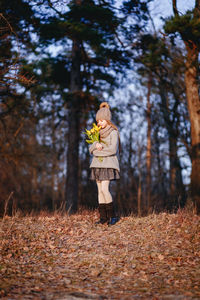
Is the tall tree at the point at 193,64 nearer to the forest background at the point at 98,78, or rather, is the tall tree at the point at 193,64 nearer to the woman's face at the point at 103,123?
the forest background at the point at 98,78

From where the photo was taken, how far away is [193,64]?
974 cm

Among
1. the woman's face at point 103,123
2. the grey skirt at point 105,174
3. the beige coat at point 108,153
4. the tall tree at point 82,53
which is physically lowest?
the grey skirt at point 105,174

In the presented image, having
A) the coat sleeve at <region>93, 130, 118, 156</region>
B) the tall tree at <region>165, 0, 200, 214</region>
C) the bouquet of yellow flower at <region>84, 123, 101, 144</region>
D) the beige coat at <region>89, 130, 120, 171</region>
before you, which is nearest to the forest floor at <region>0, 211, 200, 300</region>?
the beige coat at <region>89, 130, 120, 171</region>

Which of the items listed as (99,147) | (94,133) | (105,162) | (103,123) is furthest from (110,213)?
(103,123)

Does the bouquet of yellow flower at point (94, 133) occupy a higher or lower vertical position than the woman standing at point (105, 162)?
higher

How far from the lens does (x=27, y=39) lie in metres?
11.1

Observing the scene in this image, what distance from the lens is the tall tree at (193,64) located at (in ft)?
28.0

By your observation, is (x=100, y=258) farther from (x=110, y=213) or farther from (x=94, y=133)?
(x=94, y=133)

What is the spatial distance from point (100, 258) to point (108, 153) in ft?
7.13

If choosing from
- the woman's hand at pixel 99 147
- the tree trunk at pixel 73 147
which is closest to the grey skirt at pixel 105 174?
the woman's hand at pixel 99 147

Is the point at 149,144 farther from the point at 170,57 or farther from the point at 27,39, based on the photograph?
the point at 27,39

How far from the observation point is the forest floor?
139 inches

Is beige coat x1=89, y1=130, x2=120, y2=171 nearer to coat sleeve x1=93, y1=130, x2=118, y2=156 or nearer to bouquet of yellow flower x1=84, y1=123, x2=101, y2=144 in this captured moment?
coat sleeve x1=93, y1=130, x2=118, y2=156

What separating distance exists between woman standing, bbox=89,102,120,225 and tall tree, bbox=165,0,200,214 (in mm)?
3209
